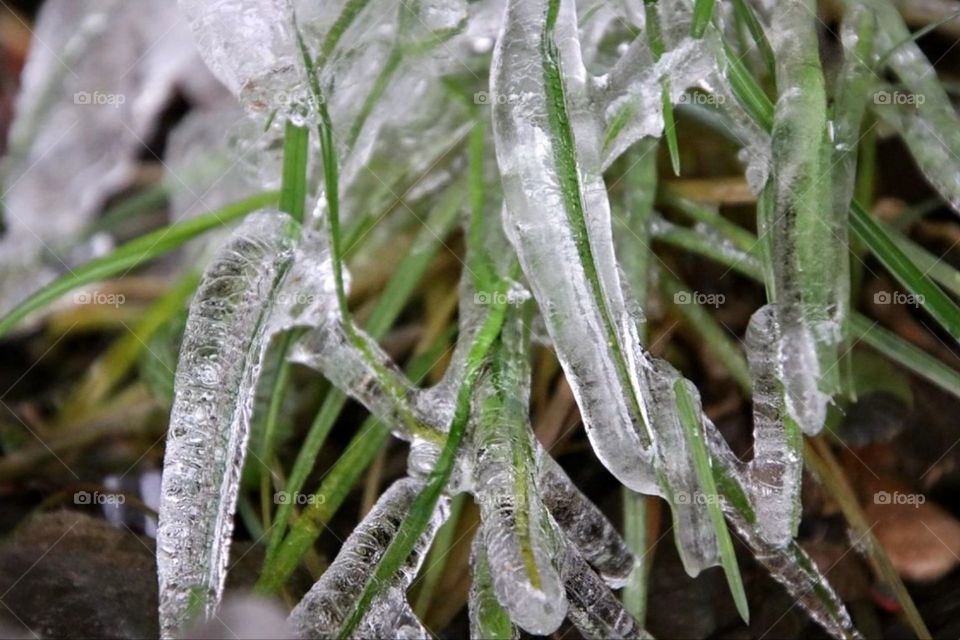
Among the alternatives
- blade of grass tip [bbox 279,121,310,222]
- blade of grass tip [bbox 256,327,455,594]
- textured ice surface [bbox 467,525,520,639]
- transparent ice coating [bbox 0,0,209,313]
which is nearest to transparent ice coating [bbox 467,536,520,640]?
textured ice surface [bbox 467,525,520,639]

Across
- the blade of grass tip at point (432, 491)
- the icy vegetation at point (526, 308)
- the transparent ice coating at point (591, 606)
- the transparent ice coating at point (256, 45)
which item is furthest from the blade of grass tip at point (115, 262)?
the transparent ice coating at point (591, 606)

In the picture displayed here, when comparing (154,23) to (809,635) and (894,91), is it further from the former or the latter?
(809,635)

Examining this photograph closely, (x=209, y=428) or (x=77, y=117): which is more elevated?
(x=77, y=117)

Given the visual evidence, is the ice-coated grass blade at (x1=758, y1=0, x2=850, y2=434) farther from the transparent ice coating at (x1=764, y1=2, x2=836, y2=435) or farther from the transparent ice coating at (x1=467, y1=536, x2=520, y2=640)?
the transparent ice coating at (x1=467, y1=536, x2=520, y2=640)

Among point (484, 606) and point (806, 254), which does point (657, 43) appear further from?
point (484, 606)

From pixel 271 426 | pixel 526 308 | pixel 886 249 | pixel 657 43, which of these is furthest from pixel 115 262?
pixel 886 249

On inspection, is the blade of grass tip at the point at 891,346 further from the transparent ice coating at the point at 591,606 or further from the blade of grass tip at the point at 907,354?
the transparent ice coating at the point at 591,606
